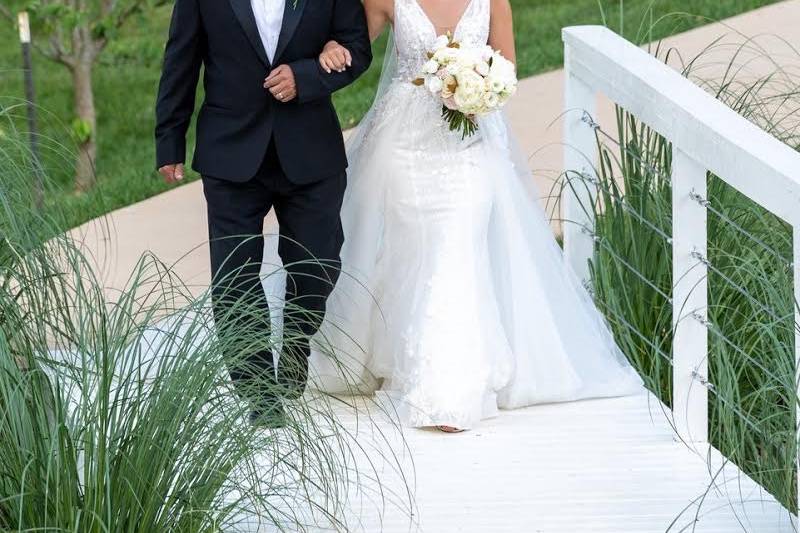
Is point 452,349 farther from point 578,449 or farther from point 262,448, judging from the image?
point 262,448

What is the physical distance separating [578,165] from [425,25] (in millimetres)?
864

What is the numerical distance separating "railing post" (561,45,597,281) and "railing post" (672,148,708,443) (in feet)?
3.59

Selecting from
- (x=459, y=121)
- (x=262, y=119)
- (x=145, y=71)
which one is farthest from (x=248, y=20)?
(x=145, y=71)

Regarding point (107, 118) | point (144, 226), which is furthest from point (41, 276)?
point (107, 118)

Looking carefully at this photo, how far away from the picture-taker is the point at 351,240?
5.58 meters

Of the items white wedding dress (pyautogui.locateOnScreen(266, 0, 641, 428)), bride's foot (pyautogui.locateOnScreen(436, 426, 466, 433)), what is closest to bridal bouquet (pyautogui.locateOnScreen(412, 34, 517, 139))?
white wedding dress (pyautogui.locateOnScreen(266, 0, 641, 428))

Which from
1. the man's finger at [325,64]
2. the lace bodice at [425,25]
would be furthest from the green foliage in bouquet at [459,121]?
the man's finger at [325,64]

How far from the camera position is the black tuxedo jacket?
509cm

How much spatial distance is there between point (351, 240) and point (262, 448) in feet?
6.61

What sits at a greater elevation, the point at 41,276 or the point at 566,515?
the point at 41,276

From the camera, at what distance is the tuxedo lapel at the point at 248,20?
506 centimetres

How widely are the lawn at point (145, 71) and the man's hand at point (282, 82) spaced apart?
14.1ft

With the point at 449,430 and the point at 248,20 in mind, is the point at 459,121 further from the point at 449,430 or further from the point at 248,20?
the point at 449,430

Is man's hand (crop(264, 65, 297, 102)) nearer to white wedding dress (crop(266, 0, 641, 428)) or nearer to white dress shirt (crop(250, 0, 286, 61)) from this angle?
white dress shirt (crop(250, 0, 286, 61))
